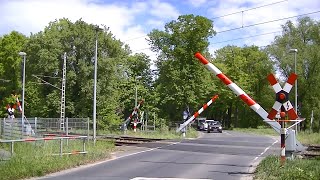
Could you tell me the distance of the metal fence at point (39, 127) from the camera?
28.8 metres

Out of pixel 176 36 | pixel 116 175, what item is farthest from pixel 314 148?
pixel 176 36

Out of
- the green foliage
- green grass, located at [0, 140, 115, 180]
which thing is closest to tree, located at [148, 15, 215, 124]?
the green foliage

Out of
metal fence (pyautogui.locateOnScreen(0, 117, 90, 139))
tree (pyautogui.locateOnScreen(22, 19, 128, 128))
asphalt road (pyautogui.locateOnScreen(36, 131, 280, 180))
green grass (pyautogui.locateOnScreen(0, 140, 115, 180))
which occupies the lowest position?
asphalt road (pyautogui.locateOnScreen(36, 131, 280, 180))

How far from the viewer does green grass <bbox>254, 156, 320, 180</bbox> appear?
1218cm

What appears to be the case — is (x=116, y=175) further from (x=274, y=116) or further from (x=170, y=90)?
(x=170, y=90)

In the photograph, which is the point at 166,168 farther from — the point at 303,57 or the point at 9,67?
the point at 9,67

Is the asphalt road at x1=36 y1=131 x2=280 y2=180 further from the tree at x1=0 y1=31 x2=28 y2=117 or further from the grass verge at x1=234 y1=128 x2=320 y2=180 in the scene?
the tree at x1=0 y1=31 x2=28 y2=117

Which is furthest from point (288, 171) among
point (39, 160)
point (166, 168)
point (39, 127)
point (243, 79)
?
point (243, 79)

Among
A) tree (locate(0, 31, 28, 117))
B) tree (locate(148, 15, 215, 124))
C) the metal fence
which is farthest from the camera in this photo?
tree (locate(0, 31, 28, 117))

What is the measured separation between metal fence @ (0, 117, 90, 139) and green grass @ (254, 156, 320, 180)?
17.3m

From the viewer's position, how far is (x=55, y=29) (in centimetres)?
5866

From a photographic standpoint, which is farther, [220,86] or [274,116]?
[220,86]

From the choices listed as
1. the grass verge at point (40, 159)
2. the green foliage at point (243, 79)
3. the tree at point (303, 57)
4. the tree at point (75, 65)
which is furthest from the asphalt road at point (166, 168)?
the green foliage at point (243, 79)

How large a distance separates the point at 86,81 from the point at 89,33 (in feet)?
19.8
